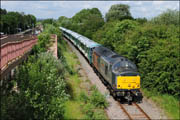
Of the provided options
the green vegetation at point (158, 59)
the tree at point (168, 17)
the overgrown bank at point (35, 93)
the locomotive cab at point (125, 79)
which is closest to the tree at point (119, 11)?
the tree at point (168, 17)

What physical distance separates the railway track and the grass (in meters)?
1.78

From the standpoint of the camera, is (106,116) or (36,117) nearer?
(36,117)

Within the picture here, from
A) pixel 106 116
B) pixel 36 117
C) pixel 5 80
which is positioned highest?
pixel 5 80

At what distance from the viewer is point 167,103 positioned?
55.9 feet

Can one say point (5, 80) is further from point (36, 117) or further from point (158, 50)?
point (158, 50)

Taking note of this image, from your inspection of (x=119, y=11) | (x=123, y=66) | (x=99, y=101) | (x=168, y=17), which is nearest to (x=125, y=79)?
Result: (x=123, y=66)

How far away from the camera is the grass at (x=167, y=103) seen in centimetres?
1551

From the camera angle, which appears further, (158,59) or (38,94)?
(158,59)

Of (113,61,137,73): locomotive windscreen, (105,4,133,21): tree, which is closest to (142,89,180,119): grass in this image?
(113,61,137,73): locomotive windscreen

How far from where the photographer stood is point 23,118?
28.2 ft

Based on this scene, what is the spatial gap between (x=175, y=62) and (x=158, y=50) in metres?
2.08

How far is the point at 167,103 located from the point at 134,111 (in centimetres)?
316

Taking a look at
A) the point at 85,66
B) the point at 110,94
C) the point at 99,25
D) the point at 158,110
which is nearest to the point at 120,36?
the point at 85,66

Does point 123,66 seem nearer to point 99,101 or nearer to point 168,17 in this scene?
point 99,101
